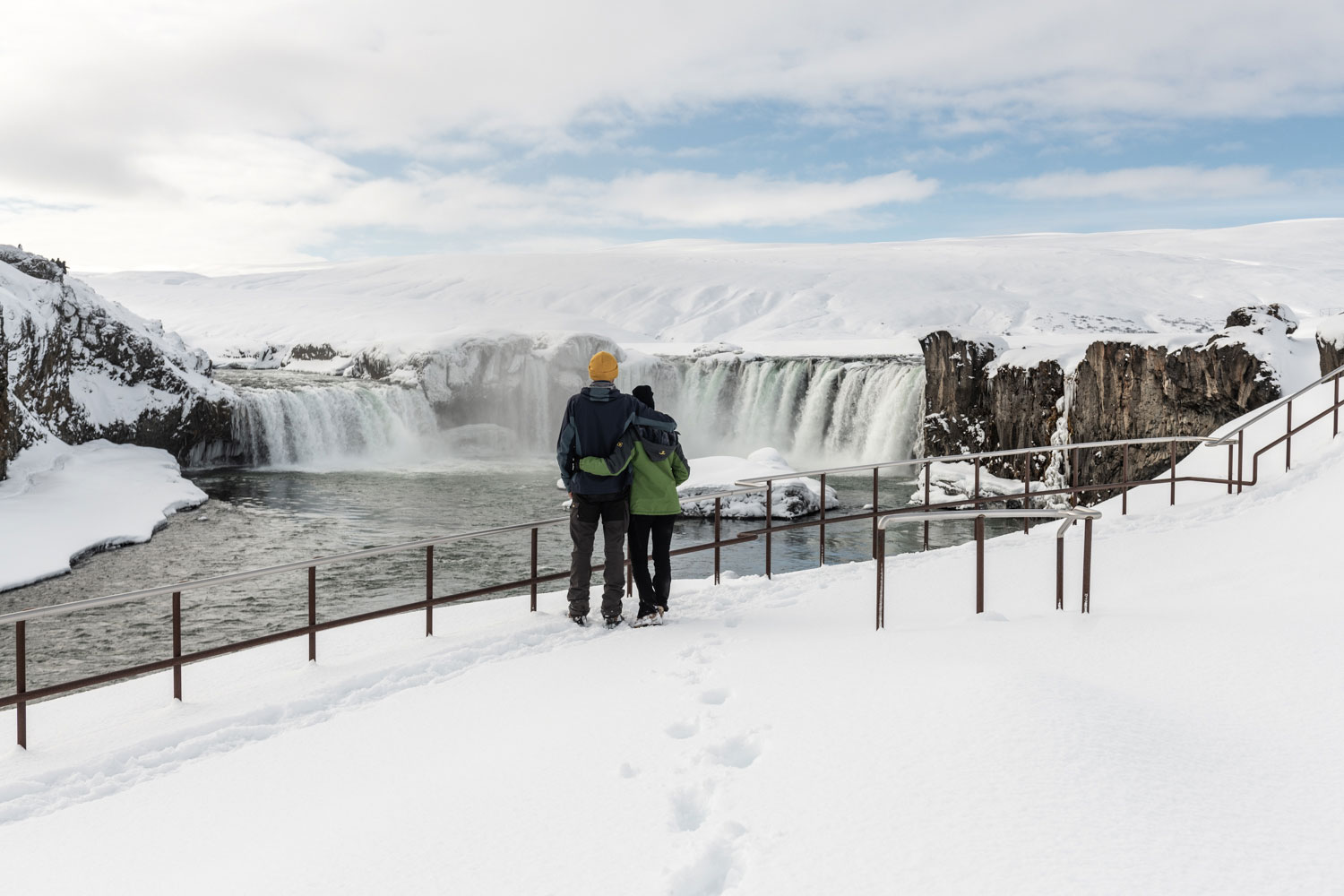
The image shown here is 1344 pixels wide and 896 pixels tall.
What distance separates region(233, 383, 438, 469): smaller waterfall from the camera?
28.8m

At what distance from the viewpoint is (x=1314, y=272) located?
12038 centimetres

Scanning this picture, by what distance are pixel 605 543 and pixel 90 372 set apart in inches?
972

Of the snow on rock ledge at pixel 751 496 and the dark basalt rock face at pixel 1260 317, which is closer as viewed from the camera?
the dark basalt rock face at pixel 1260 317

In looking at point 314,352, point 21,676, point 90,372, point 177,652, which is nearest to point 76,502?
point 90,372

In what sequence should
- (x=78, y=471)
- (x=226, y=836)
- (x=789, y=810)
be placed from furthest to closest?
(x=78, y=471)
(x=226, y=836)
(x=789, y=810)

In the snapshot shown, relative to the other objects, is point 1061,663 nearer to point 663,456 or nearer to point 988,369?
point 663,456

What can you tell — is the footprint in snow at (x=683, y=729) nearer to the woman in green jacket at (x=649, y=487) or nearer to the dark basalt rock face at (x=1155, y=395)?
the woman in green jacket at (x=649, y=487)

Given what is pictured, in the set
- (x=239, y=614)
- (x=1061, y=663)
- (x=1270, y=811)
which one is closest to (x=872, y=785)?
(x=1270, y=811)

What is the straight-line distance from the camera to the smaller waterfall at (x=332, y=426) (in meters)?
28.8

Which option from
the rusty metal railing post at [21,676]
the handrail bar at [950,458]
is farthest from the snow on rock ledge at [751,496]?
the rusty metal railing post at [21,676]

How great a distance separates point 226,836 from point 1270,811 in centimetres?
345

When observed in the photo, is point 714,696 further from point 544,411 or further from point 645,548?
point 544,411

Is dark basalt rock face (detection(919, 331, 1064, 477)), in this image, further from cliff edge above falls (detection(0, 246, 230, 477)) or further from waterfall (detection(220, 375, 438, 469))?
cliff edge above falls (detection(0, 246, 230, 477))

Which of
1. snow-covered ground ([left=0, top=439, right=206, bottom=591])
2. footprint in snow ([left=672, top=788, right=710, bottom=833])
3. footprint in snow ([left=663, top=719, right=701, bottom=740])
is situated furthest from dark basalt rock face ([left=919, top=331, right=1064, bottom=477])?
footprint in snow ([left=672, top=788, right=710, bottom=833])
